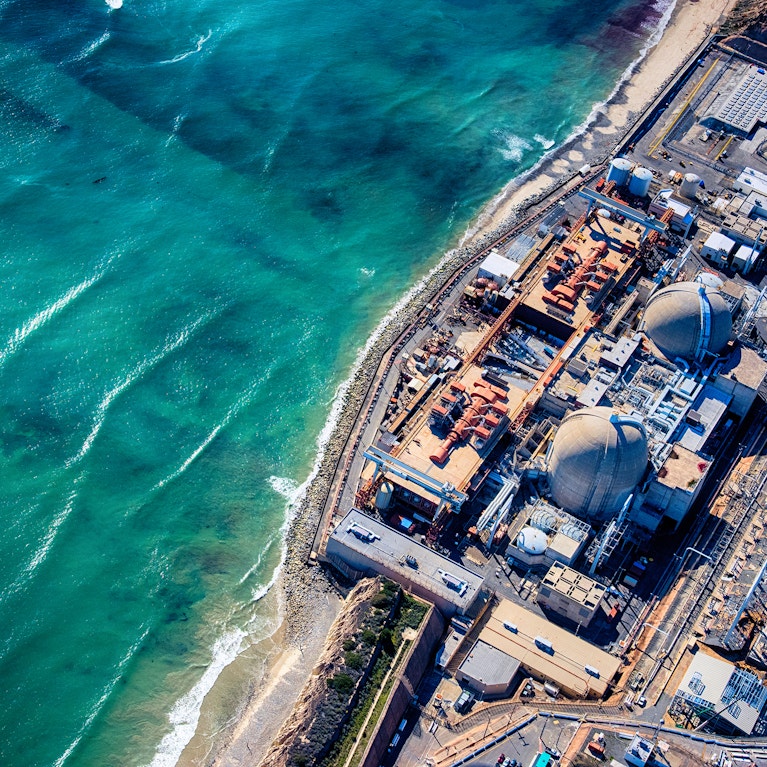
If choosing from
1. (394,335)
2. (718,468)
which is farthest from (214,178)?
(718,468)

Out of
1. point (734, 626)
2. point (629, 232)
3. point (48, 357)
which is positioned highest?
point (629, 232)

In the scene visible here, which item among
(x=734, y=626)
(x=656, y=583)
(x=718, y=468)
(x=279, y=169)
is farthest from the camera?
(x=279, y=169)

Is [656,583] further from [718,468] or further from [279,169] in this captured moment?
[279,169]

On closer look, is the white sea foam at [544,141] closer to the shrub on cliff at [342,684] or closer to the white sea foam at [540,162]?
the white sea foam at [540,162]

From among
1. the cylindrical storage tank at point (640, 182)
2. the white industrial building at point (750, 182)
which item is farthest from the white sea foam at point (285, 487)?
the white industrial building at point (750, 182)

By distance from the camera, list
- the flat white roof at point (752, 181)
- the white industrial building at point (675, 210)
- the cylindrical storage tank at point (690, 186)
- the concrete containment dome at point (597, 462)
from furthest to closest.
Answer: the flat white roof at point (752, 181), the cylindrical storage tank at point (690, 186), the white industrial building at point (675, 210), the concrete containment dome at point (597, 462)

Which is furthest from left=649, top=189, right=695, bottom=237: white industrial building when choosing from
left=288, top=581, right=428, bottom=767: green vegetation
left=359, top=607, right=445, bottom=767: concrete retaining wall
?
left=288, top=581, right=428, bottom=767: green vegetation
